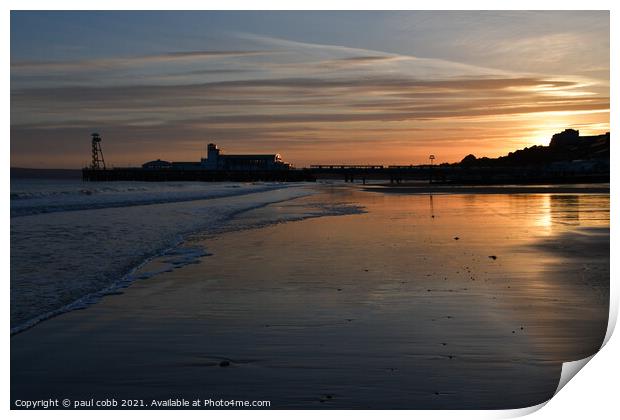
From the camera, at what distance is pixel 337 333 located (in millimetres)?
6520

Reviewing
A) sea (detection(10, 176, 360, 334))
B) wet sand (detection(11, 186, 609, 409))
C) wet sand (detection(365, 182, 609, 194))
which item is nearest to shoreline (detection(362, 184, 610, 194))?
wet sand (detection(365, 182, 609, 194))

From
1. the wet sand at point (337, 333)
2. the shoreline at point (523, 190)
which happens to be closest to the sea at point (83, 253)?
the wet sand at point (337, 333)

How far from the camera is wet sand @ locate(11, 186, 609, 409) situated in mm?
5078

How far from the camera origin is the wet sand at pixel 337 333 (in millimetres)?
5078

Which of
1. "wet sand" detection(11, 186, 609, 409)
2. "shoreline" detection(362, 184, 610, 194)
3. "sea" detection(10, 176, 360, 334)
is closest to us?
"wet sand" detection(11, 186, 609, 409)

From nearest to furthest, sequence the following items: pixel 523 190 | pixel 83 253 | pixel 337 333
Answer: pixel 337 333 < pixel 83 253 < pixel 523 190

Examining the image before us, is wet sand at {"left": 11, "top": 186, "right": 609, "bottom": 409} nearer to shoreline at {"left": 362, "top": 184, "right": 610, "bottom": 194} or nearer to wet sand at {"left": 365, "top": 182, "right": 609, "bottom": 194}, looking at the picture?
shoreline at {"left": 362, "top": 184, "right": 610, "bottom": 194}

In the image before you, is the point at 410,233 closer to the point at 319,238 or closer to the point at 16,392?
the point at 319,238

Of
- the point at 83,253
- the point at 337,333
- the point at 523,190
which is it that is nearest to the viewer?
the point at 337,333

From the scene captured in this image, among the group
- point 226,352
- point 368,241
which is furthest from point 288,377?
point 368,241

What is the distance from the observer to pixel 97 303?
Result: 8109 mm

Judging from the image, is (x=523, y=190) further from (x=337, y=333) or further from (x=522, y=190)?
(x=337, y=333)

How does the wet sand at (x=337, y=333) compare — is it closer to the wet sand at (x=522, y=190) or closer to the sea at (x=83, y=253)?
the sea at (x=83, y=253)

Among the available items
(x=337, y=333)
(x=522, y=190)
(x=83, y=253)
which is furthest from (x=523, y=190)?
(x=337, y=333)
